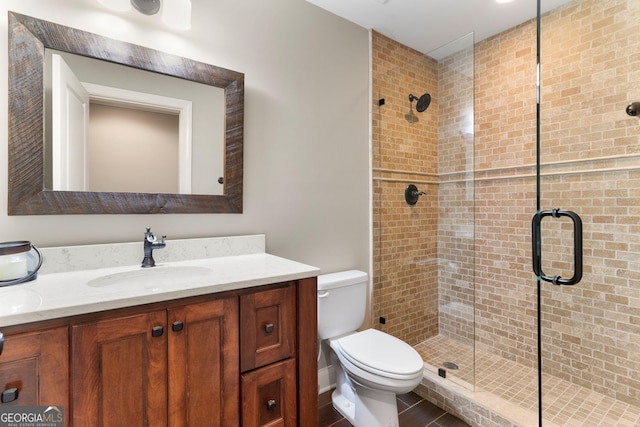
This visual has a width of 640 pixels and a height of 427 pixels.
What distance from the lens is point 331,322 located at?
1807 mm

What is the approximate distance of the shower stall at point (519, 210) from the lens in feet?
5.79

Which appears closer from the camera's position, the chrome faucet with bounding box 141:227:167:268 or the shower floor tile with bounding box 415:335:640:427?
the chrome faucet with bounding box 141:227:167:268

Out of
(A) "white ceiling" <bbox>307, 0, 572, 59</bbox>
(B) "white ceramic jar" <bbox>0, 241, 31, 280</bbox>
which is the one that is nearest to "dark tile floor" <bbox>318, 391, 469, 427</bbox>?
(B) "white ceramic jar" <bbox>0, 241, 31, 280</bbox>

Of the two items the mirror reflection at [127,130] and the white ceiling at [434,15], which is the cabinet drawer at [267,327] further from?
the white ceiling at [434,15]

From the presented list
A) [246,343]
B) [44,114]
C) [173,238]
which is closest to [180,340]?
[246,343]

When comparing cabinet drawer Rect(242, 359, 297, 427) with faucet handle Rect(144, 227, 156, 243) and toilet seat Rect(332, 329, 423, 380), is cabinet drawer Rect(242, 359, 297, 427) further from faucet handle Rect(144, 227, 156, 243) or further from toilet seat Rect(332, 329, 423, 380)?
faucet handle Rect(144, 227, 156, 243)

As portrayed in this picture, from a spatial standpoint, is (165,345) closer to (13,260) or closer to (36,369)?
(36,369)

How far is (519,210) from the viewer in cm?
223

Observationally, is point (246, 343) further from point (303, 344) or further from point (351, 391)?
point (351, 391)

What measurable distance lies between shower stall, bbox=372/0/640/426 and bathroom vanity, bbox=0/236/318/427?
1.20m

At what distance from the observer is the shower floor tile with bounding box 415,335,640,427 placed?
170 centimetres

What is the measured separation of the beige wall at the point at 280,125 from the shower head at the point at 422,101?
38 centimetres

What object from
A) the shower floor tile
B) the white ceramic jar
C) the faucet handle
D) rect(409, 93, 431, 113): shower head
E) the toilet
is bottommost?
the shower floor tile

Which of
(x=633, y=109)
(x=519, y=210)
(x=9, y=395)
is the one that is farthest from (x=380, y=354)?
(x=633, y=109)
